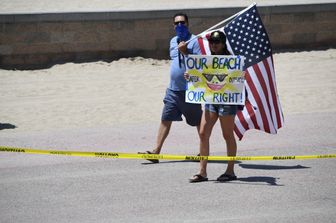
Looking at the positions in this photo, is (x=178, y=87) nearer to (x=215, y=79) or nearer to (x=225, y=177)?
(x=215, y=79)

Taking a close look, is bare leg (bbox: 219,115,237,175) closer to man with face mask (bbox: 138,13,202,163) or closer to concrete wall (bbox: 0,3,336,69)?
man with face mask (bbox: 138,13,202,163)

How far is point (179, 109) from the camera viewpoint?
10.1 metres

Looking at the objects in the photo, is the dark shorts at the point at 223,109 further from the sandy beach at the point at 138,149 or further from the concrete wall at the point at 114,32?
the concrete wall at the point at 114,32

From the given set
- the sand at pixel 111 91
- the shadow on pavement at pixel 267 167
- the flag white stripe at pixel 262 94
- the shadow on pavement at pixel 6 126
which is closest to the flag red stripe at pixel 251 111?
the flag white stripe at pixel 262 94

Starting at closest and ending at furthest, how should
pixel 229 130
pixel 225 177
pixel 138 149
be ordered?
pixel 229 130, pixel 225 177, pixel 138 149

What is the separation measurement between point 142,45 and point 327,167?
795 cm

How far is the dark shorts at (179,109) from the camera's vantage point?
10055 millimetres

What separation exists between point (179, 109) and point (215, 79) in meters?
0.95

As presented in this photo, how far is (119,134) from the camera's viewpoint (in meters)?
11.9

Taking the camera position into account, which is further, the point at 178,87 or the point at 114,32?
the point at 114,32

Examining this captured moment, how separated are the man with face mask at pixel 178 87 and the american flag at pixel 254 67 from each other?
0.84 feet

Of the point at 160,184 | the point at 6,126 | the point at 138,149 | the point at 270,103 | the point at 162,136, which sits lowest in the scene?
the point at 160,184

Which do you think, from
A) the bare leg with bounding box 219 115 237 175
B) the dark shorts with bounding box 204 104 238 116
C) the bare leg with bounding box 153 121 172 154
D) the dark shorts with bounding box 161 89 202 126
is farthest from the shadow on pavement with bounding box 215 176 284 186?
the bare leg with bounding box 153 121 172 154

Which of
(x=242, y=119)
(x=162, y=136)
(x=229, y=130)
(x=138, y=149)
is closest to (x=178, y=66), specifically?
(x=162, y=136)
